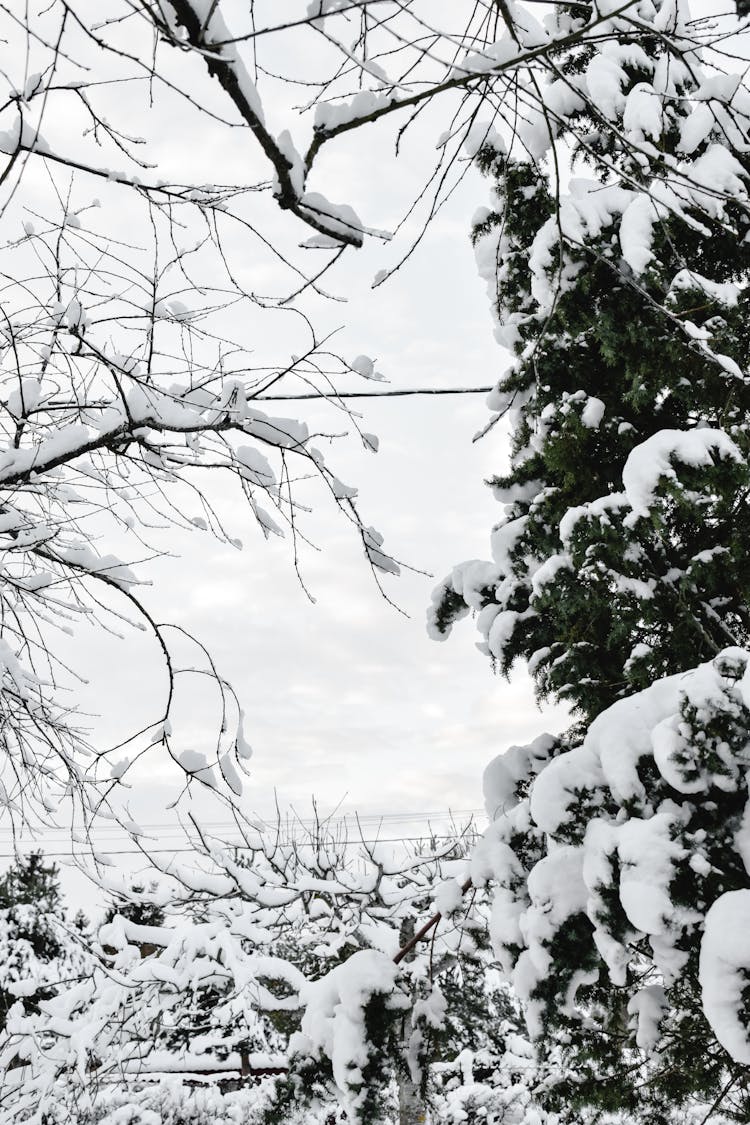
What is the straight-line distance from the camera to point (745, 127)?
364 cm

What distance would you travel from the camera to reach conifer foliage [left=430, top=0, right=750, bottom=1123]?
242 centimetres

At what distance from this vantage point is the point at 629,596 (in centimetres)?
331

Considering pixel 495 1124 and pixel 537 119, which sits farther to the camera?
pixel 495 1124

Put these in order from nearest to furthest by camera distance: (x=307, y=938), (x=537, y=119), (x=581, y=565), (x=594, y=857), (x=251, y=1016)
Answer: (x=594, y=857)
(x=581, y=565)
(x=537, y=119)
(x=251, y=1016)
(x=307, y=938)

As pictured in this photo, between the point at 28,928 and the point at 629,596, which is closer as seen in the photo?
the point at 629,596

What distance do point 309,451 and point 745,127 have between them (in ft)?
9.80

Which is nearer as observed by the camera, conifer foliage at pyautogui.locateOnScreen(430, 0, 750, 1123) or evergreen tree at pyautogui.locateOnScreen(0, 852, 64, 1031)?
conifer foliage at pyautogui.locateOnScreen(430, 0, 750, 1123)

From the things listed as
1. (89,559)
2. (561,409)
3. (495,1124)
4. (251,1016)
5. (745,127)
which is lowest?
(495,1124)

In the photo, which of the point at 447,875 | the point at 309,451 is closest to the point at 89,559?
the point at 309,451

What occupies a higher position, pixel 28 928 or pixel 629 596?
pixel 28 928

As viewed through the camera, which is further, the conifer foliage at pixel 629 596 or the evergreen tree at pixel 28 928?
the evergreen tree at pixel 28 928

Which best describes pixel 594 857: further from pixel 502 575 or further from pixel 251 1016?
pixel 251 1016

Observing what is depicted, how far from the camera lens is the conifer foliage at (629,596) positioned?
95.1 inches

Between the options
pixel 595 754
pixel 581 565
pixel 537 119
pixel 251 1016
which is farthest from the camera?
pixel 251 1016
